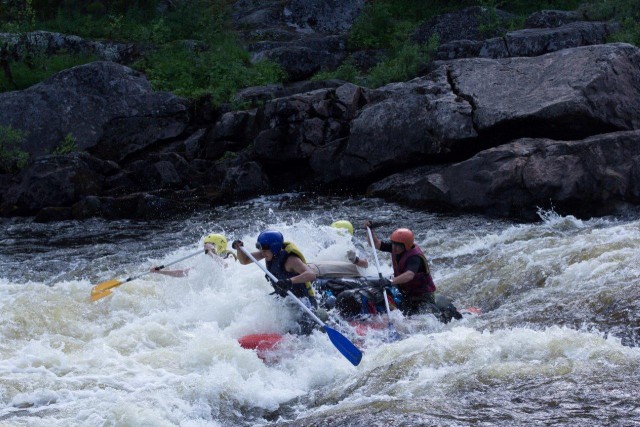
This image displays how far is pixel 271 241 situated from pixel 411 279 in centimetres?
153

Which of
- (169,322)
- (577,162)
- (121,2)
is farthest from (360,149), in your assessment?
(121,2)

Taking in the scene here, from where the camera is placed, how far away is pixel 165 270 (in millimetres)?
10727

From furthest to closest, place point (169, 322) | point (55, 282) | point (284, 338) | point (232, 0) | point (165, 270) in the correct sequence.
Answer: point (232, 0) < point (55, 282) < point (165, 270) < point (169, 322) < point (284, 338)

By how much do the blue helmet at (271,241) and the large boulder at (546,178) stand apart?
5.80 metres

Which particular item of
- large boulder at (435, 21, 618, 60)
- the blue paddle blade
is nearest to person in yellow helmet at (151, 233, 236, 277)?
the blue paddle blade

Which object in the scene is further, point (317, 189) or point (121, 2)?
point (121, 2)

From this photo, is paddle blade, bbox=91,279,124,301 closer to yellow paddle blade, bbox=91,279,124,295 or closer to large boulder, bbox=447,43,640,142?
yellow paddle blade, bbox=91,279,124,295

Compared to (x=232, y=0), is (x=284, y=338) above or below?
below

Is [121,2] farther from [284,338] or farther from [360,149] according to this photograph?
[284,338]

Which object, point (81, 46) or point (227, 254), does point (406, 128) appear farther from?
point (81, 46)

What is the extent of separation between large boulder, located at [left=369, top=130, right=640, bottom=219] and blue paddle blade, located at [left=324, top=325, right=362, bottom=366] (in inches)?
258

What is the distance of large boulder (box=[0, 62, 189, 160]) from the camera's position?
19469 millimetres

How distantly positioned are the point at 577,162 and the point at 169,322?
7.16 m

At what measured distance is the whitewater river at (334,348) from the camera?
616 centimetres
